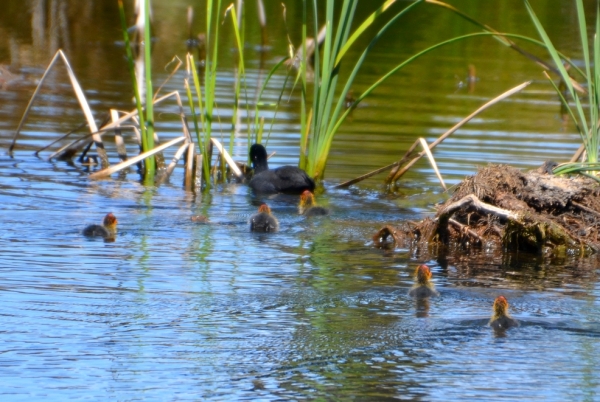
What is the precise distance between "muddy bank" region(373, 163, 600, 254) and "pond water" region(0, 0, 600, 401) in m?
0.29

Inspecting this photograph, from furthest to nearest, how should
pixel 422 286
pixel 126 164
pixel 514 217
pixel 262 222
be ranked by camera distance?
pixel 126 164 < pixel 262 222 < pixel 514 217 < pixel 422 286

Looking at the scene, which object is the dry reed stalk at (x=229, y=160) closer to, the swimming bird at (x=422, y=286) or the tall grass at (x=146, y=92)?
the tall grass at (x=146, y=92)

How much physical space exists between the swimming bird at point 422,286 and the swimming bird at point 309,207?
119 inches

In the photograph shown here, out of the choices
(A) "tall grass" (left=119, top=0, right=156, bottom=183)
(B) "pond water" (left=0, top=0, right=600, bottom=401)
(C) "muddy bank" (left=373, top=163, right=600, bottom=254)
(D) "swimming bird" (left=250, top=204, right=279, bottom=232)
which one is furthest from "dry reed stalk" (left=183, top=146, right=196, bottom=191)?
(C) "muddy bank" (left=373, top=163, right=600, bottom=254)

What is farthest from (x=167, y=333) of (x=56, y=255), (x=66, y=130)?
(x=66, y=130)

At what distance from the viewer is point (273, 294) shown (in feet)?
25.2

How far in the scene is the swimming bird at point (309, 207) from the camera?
10.7 m

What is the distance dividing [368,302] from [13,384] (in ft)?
9.02

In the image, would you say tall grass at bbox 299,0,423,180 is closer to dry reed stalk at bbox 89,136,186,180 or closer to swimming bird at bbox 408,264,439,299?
dry reed stalk at bbox 89,136,186,180

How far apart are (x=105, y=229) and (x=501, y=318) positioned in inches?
156

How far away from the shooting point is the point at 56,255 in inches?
344

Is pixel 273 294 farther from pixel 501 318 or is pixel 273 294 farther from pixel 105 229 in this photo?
pixel 105 229

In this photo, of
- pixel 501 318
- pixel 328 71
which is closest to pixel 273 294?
pixel 501 318

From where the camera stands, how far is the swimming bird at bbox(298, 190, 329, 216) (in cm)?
1071
